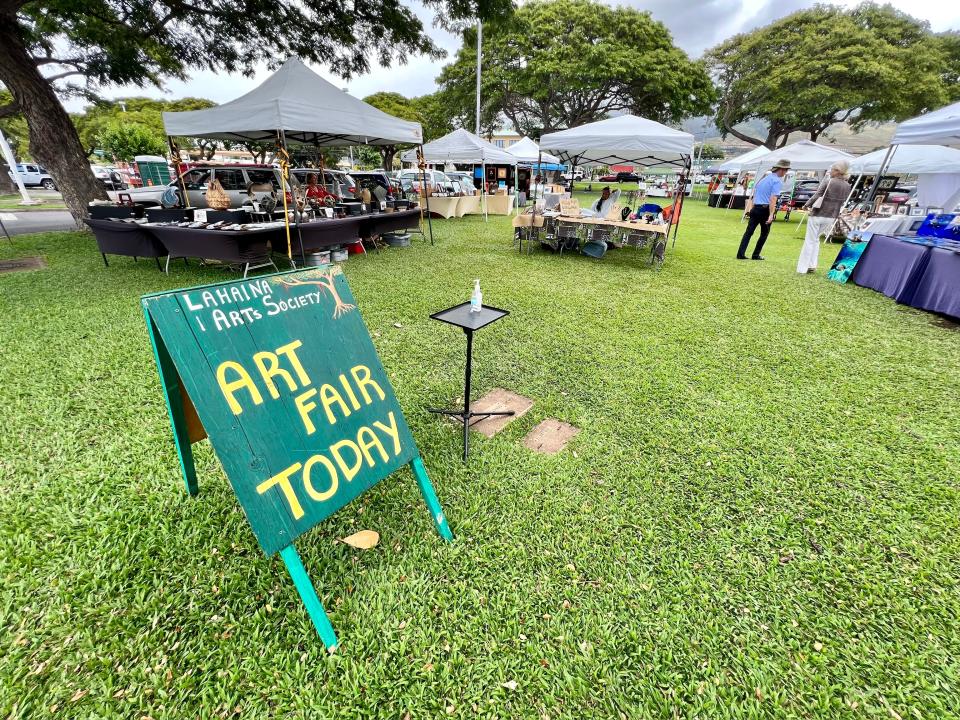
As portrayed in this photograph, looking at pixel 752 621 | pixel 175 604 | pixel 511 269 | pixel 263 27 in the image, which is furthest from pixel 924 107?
pixel 175 604

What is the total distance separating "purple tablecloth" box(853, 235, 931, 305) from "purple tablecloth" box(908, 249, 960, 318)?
10 cm

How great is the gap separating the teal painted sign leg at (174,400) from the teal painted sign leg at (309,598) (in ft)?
2.83

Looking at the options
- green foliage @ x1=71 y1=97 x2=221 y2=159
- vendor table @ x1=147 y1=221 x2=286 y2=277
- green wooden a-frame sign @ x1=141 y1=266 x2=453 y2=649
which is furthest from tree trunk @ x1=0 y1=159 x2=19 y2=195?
green wooden a-frame sign @ x1=141 y1=266 x2=453 y2=649

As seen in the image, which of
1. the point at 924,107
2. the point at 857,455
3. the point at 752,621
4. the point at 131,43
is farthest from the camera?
the point at 924,107

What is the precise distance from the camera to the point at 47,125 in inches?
321

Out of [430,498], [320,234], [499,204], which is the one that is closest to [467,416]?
[430,498]

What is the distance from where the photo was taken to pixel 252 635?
1.62 metres

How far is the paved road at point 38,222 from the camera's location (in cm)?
1044

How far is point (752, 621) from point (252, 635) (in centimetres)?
208

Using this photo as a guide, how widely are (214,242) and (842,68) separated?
34.7 meters

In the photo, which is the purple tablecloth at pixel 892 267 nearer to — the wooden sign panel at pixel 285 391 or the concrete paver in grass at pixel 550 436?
the concrete paver in grass at pixel 550 436

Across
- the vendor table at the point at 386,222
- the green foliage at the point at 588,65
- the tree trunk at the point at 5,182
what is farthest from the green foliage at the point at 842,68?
the tree trunk at the point at 5,182

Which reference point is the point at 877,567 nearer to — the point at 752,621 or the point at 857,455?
the point at 752,621

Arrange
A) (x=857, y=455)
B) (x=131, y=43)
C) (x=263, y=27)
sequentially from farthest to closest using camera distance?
(x=263, y=27), (x=131, y=43), (x=857, y=455)
